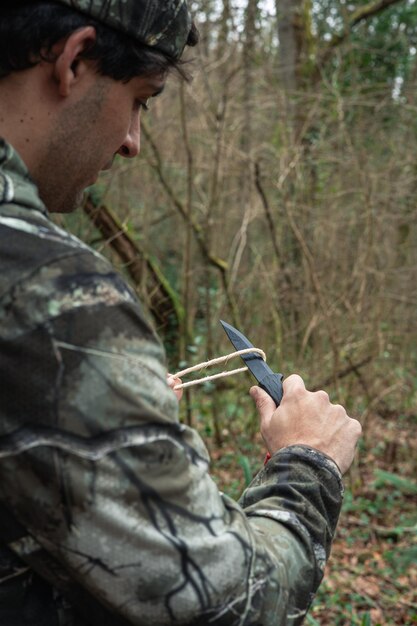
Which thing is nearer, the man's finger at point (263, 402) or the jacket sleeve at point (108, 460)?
the jacket sleeve at point (108, 460)

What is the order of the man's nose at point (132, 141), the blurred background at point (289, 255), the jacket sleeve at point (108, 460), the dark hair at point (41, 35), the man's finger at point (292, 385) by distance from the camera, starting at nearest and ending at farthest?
the jacket sleeve at point (108, 460), the dark hair at point (41, 35), the man's nose at point (132, 141), the man's finger at point (292, 385), the blurred background at point (289, 255)

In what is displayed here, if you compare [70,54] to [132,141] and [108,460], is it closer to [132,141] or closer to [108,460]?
[132,141]

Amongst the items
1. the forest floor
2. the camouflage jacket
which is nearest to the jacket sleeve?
the camouflage jacket

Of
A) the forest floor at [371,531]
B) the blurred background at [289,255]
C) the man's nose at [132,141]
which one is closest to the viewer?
the man's nose at [132,141]

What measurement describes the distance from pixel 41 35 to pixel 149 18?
0.59 ft

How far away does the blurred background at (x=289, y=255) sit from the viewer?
5996 millimetres

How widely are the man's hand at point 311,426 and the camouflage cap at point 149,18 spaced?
2.24 feet

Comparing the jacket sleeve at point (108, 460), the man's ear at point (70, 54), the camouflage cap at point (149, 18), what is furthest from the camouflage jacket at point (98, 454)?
the camouflage cap at point (149, 18)

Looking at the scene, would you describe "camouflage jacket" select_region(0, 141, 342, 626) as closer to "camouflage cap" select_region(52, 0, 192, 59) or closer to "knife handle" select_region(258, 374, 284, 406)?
"camouflage cap" select_region(52, 0, 192, 59)

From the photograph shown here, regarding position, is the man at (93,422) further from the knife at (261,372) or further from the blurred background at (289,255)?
the blurred background at (289,255)

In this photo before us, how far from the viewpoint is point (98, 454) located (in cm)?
97

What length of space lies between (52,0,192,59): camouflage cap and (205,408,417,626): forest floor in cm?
196

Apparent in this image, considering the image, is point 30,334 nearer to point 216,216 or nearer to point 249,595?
point 249,595

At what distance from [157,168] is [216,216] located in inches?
57.6
